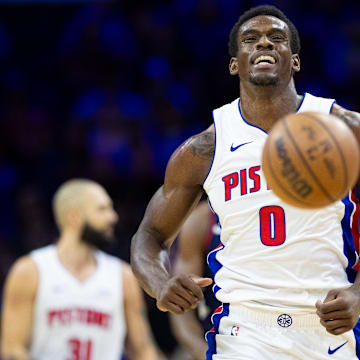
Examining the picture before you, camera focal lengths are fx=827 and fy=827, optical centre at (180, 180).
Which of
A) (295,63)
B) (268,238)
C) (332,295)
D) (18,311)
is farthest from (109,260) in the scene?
(332,295)

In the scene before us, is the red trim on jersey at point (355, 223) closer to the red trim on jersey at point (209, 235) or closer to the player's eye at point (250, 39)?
the player's eye at point (250, 39)

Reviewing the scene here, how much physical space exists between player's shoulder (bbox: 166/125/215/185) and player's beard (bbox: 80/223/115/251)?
336 cm

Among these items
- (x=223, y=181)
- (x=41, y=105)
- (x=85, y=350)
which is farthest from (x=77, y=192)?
(x=223, y=181)

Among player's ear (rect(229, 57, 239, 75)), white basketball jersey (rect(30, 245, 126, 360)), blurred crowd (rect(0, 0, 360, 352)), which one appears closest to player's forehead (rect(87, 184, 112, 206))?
white basketball jersey (rect(30, 245, 126, 360))

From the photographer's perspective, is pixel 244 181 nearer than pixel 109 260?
Yes

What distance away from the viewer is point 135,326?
6.95 metres

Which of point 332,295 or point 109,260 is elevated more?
point 109,260

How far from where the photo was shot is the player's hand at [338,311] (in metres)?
3.25

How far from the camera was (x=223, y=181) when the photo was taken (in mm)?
3832

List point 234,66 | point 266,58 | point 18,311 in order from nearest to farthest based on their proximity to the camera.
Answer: point 266,58, point 234,66, point 18,311

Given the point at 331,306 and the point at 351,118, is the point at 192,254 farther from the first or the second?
the point at 331,306

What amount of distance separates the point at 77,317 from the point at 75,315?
0.09 feet

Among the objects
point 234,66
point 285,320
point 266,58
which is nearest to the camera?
point 285,320

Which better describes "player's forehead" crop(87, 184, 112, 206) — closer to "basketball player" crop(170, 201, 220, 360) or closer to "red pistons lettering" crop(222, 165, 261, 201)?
"basketball player" crop(170, 201, 220, 360)
